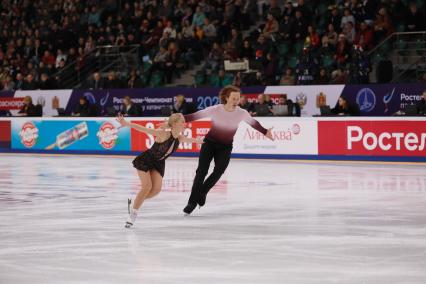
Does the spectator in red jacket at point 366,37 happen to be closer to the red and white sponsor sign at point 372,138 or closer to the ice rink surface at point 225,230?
the red and white sponsor sign at point 372,138

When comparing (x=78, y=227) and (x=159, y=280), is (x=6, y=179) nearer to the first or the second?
(x=78, y=227)

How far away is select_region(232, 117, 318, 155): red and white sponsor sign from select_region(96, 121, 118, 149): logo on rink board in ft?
12.0

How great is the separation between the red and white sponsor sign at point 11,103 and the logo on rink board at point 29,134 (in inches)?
159

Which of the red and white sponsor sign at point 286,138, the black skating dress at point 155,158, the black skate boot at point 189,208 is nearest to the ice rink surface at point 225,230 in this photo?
the black skate boot at point 189,208

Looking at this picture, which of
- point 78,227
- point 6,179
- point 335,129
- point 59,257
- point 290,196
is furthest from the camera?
point 335,129

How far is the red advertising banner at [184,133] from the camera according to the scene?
70.1 ft

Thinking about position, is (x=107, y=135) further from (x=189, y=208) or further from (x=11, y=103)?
(x=189, y=208)

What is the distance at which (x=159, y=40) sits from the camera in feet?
88.9

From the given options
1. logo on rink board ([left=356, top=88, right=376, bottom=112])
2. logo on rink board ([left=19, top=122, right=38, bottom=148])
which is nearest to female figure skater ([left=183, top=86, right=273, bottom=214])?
logo on rink board ([left=356, top=88, right=376, bottom=112])

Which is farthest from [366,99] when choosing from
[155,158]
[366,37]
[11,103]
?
[11,103]

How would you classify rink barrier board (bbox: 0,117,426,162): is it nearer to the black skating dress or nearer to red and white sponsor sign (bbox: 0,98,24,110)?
red and white sponsor sign (bbox: 0,98,24,110)

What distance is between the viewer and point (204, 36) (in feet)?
84.8

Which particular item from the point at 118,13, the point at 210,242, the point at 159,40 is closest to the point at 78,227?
the point at 210,242

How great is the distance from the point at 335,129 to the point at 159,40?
8845mm
